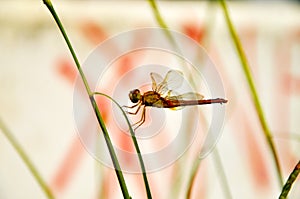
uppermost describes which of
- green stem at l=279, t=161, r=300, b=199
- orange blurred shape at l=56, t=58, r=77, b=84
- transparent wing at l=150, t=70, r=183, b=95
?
orange blurred shape at l=56, t=58, r=77, b=84

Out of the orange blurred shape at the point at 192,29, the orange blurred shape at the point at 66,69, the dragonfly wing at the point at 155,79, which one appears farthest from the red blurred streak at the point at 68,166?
the dragonfly wing at the point at 155,79

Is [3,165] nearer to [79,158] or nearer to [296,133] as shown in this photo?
[79,158]

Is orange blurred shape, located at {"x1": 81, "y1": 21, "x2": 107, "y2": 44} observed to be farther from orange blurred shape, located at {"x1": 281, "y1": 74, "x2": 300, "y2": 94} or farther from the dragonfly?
the dragonfly

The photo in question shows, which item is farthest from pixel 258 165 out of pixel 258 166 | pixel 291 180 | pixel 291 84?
pixel 291 180

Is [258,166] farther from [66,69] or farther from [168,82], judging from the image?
[168,82]

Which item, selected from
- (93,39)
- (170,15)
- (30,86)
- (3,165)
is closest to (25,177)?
(3,165)

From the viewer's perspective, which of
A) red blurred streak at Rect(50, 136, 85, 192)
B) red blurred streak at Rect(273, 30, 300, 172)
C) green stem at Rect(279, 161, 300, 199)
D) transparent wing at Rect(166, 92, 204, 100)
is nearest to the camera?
green stem at Rect(279, 161, 300, 199)

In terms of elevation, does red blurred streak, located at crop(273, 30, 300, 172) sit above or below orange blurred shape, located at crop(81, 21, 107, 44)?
below

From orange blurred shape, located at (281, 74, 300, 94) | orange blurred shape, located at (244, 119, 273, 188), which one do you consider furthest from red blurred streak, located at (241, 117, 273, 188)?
orange blurred shape, located at (281, 74, 300, 94)
